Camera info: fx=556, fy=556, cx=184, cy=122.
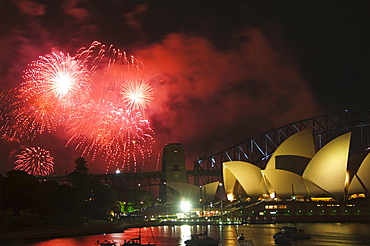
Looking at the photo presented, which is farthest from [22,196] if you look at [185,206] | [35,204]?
[185,206]

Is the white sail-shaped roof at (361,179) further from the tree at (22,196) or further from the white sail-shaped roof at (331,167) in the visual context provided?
the tree at (22,196)

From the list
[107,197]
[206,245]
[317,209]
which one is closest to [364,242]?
[206,245]

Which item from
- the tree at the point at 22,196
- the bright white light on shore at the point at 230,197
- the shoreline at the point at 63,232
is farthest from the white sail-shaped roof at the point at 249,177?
the tree at the point at 22,196

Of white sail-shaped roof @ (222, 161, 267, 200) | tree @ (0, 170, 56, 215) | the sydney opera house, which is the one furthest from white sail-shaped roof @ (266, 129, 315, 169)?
tree @ (0, 170, 56, 215)

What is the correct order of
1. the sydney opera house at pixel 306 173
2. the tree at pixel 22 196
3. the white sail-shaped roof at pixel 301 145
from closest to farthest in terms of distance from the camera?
the tree at pixel 22 196 → the sydney opera house at pixel 306 173 → the white sail-shaped roof at pixel 301 145

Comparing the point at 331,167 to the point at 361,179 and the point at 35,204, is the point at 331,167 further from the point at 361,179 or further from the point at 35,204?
the point at 35,204

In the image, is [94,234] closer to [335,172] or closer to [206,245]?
[206,245]
